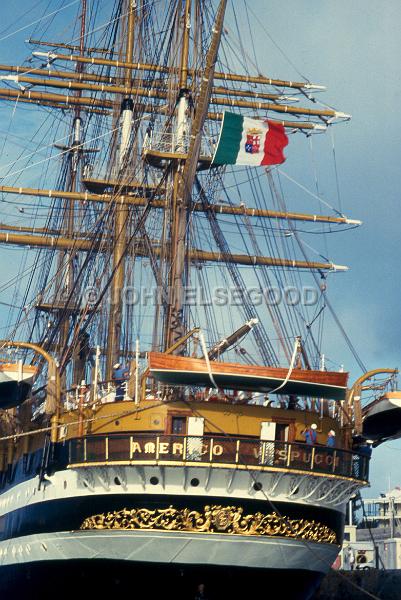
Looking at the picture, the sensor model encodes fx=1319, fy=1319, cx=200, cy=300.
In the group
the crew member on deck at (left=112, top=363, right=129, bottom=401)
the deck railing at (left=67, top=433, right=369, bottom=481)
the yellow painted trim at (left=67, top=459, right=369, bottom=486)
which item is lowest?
the yellow painted trim at (left=67, top=459, right=369, bottom=486)

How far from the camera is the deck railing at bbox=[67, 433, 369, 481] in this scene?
38625 millimetres

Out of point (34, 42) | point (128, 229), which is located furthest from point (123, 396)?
point (34, 42)

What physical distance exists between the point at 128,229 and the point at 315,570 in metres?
26.8

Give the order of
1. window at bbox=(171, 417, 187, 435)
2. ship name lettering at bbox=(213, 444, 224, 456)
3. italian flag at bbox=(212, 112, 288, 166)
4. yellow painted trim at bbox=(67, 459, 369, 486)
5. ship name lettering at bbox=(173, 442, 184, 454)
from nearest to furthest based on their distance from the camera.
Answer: yellow painted trim at bbox=(67, 459, 369, 486), ship name lettering at bbox=(173, 442, 184, 454), ship name lettering at bbox=(213, 444, 224, 456), window at bbox=(171, 417, 187, 435), italian flag at bbox=(212, 112, 288, 166)

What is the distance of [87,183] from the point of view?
204ft

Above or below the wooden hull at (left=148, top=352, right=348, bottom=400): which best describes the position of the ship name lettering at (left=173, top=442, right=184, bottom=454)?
below

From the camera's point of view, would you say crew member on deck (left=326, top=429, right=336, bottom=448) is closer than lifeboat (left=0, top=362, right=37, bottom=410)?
Yes

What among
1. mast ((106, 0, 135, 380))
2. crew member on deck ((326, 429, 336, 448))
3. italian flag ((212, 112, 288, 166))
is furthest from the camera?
mast ((106, 0, 135, 380))

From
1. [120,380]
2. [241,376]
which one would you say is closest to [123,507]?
[241,376]

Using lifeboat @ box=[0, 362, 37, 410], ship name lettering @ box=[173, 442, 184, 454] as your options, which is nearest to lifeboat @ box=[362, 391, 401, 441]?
ship name lettering @ box=[173, 442, 184, 454]

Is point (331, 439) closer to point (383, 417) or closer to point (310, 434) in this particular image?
point (310, 434)

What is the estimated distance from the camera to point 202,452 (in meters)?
38.7

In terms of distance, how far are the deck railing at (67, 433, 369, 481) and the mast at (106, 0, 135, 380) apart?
1698 centimetres

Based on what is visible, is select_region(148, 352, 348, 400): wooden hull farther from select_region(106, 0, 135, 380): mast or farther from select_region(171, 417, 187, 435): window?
select_region(106, 0, 135, 380): mast
